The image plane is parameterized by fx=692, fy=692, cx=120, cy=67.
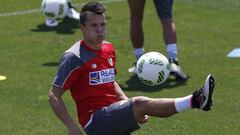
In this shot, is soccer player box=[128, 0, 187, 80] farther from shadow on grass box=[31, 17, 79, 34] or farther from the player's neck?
the player's neck

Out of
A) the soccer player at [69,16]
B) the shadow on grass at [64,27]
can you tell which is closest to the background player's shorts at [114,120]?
the shadow on grass at [64,27]

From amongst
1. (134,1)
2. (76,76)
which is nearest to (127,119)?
(76,76)

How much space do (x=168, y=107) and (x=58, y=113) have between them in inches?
38.2

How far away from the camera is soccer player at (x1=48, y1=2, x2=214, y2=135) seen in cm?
609

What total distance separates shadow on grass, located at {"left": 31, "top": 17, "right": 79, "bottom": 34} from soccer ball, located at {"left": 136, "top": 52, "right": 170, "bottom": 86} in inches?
160

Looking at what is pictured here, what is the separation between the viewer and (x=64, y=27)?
13.0 meters

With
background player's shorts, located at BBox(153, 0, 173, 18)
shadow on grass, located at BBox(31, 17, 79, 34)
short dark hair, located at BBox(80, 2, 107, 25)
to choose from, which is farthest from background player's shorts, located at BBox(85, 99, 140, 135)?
shadow on grass, located at BBox(31, 17, 79, 34)

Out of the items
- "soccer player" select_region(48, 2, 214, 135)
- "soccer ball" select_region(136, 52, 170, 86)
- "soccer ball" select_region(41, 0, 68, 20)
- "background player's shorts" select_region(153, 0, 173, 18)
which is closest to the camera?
"soccer player" select_region(48, 2, 214, 135)

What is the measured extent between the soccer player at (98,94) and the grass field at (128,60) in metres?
1.55

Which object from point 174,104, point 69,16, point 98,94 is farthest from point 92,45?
point 69,16

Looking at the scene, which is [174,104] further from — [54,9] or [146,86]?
[54,9]

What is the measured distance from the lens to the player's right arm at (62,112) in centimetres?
599

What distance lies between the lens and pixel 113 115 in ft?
20.5

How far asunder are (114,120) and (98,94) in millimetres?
317
